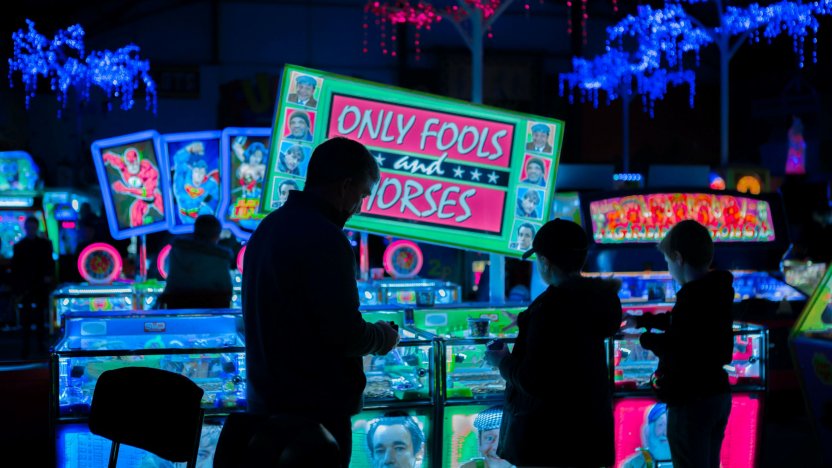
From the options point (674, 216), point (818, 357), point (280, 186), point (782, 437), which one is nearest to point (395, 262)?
point (674, 216)

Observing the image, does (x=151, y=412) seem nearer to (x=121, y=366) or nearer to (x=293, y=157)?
(x=121, y=366)

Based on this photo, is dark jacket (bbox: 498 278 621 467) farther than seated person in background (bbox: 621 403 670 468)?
No

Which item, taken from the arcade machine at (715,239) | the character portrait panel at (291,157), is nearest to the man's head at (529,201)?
the character portrait panel at (291,157)

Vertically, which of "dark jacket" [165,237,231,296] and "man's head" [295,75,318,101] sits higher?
"man's head" [295,75,318,101]

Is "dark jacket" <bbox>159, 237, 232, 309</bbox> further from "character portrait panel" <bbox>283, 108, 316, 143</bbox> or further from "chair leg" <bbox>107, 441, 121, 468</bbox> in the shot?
"chair leg" <bbox>107, 441, 121, 468</bbox>

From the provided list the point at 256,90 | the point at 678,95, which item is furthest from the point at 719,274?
the point at 678,95

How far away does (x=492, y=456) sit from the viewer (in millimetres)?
4465

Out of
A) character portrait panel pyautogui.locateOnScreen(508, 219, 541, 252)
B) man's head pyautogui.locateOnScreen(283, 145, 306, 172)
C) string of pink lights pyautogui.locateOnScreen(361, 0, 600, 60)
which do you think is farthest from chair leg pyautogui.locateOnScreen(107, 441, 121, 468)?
string of pink lights pyautogui.locateOnScreen(361, 0, 600, 60)

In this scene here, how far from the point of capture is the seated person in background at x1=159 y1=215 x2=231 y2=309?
6.81 m

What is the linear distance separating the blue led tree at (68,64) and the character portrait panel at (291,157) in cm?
1151

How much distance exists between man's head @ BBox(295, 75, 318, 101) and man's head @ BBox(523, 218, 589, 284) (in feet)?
8.19

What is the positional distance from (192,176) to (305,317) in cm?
728

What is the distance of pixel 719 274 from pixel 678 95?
20.1m

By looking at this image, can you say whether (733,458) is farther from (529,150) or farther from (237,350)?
(237,350)
